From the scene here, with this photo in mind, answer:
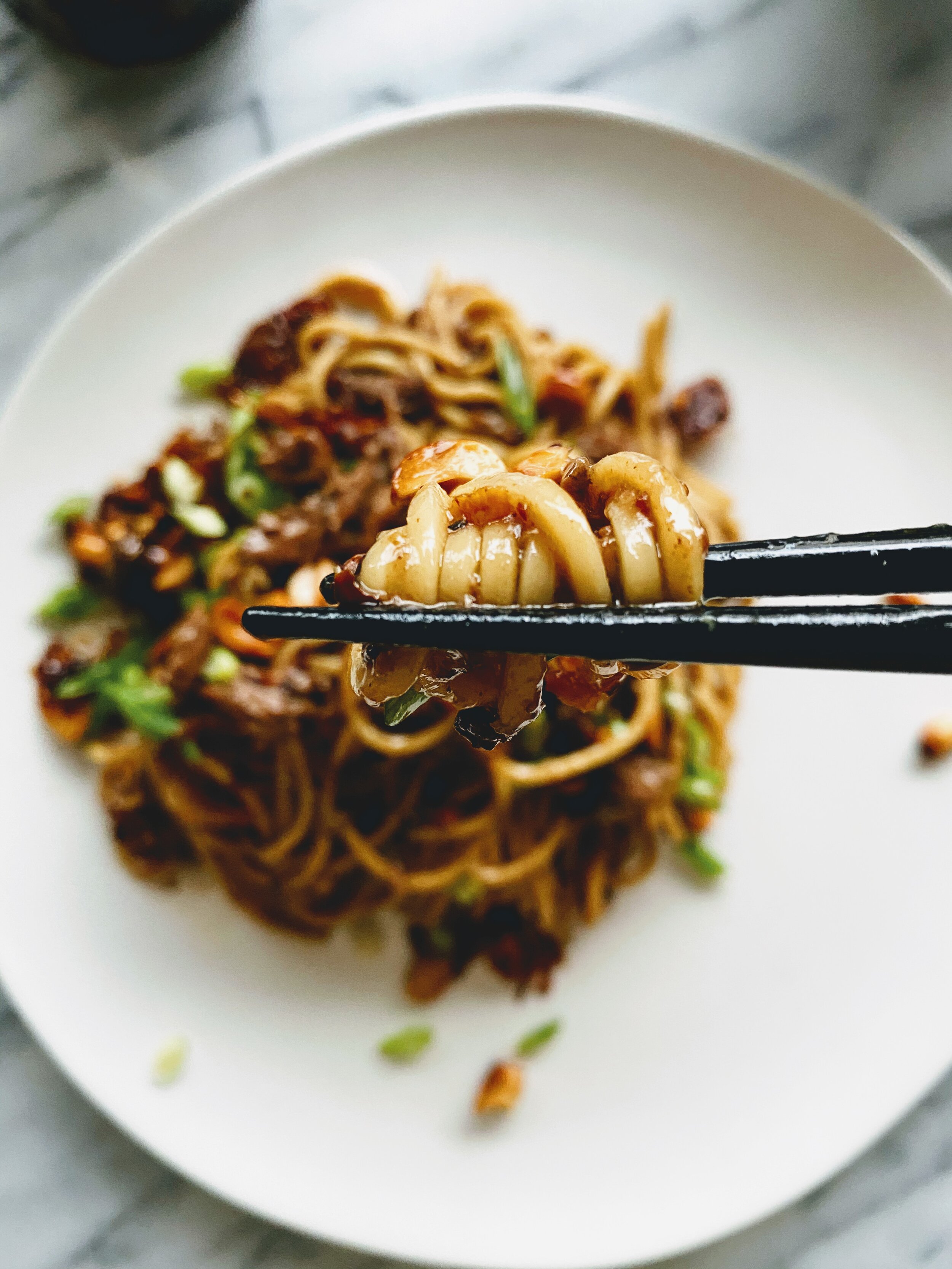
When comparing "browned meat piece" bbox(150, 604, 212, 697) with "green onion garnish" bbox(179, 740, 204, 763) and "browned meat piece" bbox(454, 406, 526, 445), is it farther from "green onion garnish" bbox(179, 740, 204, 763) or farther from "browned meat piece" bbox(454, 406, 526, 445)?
"browned meat piece" bbox(454, 406, 526, 445)

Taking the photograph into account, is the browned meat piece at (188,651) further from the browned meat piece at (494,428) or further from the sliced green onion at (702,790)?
the sliced green onion at (702,790)

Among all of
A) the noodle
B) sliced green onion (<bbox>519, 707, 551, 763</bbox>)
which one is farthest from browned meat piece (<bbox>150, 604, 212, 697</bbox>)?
sliced green onion (<bbox>519, 707, 551, 763</bbox>)

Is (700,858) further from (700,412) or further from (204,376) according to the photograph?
(204,376)

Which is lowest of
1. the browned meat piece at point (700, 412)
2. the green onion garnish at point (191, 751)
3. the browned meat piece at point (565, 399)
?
the green onion garnish at point (191, 751)

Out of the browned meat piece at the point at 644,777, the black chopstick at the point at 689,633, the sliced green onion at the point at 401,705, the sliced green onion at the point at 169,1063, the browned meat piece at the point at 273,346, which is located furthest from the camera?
the browned meat piece at the point at 273,346

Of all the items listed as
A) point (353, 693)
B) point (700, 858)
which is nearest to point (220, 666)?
point (353, 693)

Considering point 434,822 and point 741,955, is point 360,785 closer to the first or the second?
point 434,822

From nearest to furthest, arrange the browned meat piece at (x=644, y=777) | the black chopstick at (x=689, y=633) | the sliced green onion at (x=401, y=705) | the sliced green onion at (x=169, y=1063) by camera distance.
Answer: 1. the black chopstick at (x=689, y=633)
2. the sliced green onion at (x=401, y=705)
3. the browned meat piece at (x=644, y=777)
4. the sliced green onion at (x=169, y=1063)

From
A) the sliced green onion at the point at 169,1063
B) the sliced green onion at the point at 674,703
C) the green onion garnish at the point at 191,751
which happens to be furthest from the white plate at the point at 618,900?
the green onion garnish at the point at 191,751

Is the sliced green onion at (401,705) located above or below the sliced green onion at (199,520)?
below
